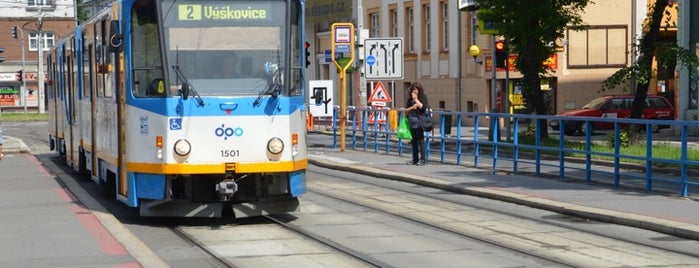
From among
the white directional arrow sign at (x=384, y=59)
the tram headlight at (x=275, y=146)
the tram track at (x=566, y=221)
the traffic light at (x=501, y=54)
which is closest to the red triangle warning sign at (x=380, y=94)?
the white directional arrow sign at (x=384, y=59)

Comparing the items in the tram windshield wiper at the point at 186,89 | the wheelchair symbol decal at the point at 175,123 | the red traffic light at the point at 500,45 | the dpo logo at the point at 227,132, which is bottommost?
the dpo logo at the point at 227,132

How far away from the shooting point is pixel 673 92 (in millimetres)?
49781

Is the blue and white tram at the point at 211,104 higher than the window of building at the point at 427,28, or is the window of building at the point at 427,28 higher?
the window of building at the point at 427,28

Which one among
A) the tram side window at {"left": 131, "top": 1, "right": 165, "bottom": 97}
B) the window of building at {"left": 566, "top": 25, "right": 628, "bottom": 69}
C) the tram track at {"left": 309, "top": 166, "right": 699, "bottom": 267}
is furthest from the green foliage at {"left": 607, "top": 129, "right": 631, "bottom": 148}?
the window of building at {"left": 566, "top": 25, "right": 628, "bottom": 69}

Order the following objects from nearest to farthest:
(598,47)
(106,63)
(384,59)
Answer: (106,63), (384,59), (598,47)

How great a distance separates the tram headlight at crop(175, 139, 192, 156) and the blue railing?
6.76 m

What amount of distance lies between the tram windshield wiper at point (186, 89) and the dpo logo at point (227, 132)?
13.6 inches

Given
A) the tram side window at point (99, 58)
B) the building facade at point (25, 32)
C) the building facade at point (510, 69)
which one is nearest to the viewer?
the tram side window at point (99, 58)

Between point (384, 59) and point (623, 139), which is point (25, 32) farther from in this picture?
point (623, 139)

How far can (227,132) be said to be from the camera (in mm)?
14922

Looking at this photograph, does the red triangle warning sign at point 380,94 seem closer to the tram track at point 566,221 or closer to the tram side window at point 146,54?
the tram track at point 566,221

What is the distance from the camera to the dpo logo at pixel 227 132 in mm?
14891

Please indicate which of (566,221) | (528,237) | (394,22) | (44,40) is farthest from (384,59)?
(44,40)

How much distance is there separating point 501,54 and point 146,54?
66.5ft
